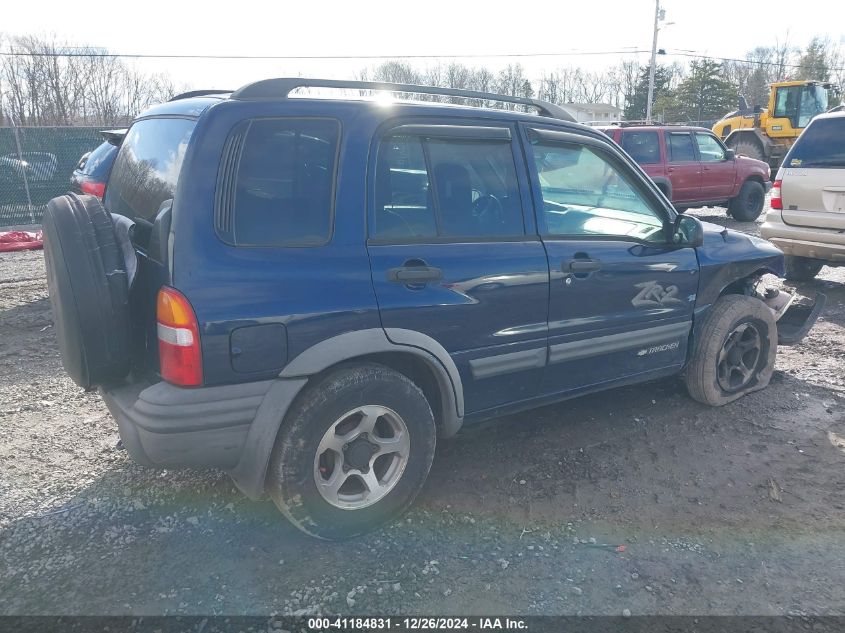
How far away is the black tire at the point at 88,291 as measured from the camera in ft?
8.52

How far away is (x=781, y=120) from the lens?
20156mm

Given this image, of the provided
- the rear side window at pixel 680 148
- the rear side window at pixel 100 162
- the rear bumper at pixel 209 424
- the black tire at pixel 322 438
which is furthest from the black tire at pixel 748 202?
the rear bumper at pixel 209 424

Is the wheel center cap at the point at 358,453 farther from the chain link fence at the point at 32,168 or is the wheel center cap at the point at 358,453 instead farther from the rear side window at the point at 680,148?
the chain link fence at the point at 32,168

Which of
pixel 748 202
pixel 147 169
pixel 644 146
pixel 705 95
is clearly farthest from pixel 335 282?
pixel 705 95

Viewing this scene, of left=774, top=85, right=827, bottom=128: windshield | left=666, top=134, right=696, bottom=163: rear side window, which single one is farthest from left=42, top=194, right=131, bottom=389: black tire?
left=774, top=85, right=827, bottom=128: windshield

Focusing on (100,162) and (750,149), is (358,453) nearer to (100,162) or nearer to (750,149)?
(100,162)

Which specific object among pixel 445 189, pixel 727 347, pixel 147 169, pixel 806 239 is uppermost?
pixel 147 169

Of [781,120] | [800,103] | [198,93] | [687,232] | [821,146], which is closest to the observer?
[198,93]

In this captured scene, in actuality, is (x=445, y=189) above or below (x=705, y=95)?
below

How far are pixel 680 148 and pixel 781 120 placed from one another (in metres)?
10.0

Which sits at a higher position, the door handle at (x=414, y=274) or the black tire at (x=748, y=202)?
the door handle at (x=414, y=274)

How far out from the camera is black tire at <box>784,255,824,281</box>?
782 cm

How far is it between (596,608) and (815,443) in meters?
2.20

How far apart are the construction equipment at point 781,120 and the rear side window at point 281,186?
68.1 feet
